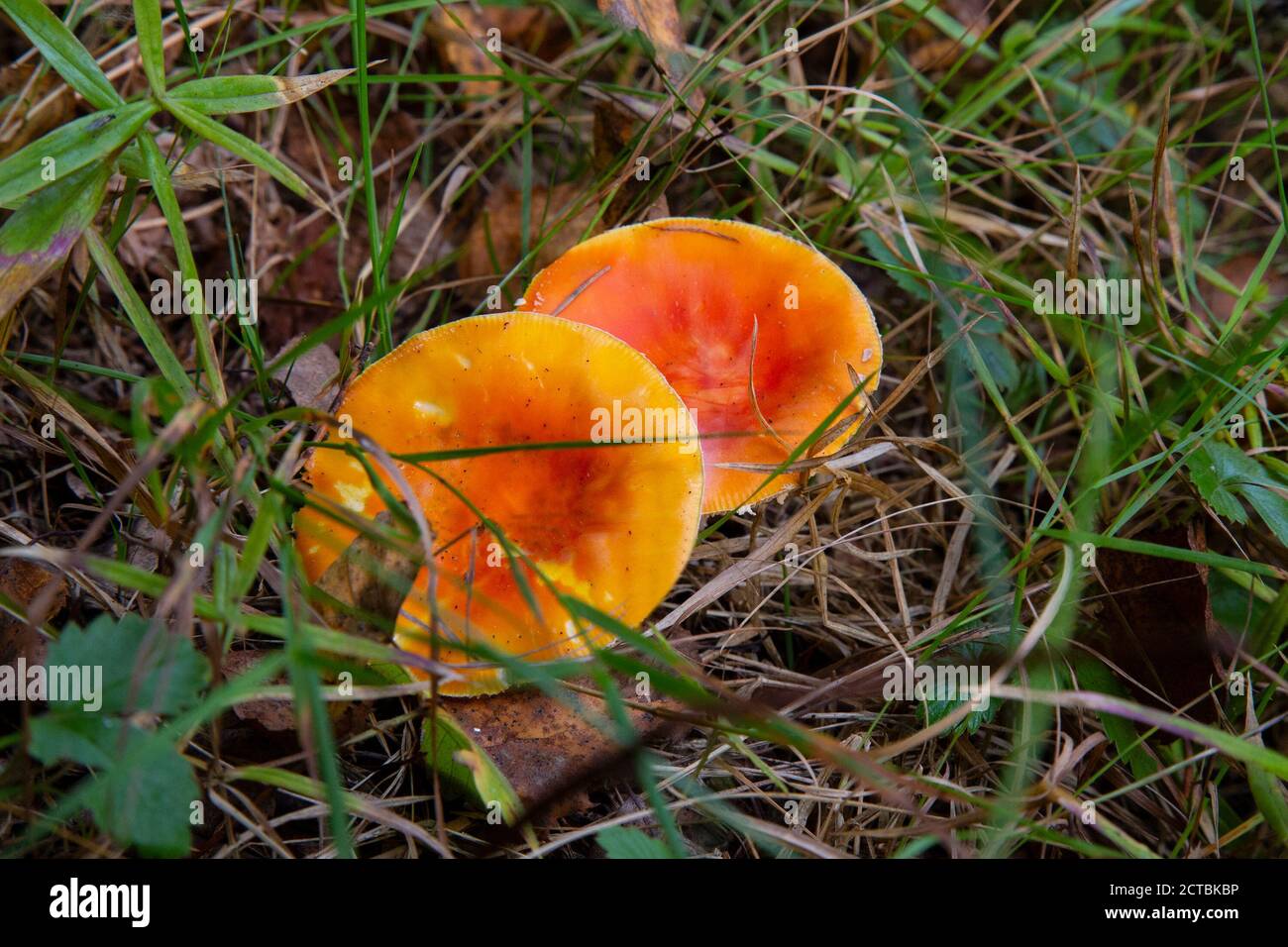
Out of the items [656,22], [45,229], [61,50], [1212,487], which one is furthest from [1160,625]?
[61,50]

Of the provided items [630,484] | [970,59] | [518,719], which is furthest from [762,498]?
[970,59]

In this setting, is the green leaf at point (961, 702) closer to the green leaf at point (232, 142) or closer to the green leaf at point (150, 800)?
the green leaf at point (150, 800)

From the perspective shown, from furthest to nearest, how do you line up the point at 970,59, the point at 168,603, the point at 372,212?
the point at 970,59 → the point at 372,212 → the point at 168,603

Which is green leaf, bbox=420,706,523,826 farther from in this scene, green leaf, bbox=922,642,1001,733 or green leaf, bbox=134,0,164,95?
green leaf, bbox=134,0,164,95

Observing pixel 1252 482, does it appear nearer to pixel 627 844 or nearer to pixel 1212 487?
pixel 1212 487

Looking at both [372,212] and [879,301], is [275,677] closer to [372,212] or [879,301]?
[372,212]
